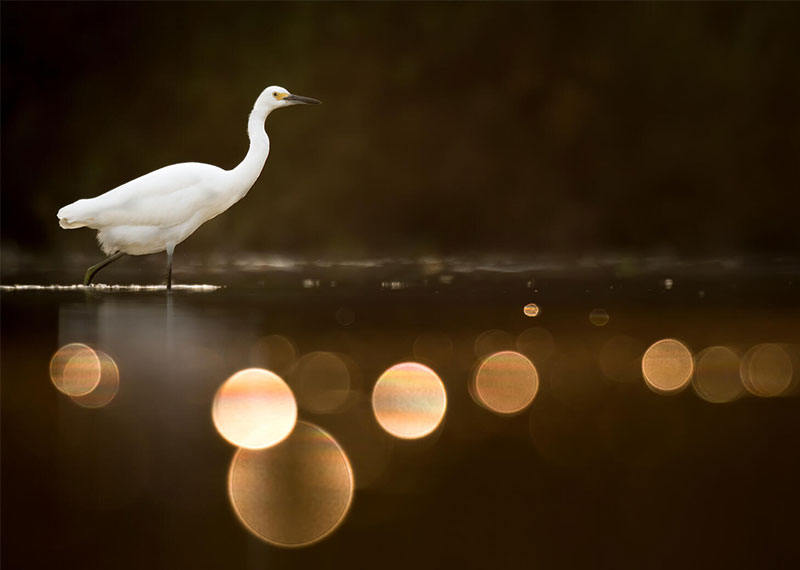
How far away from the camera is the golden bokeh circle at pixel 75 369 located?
2416mm

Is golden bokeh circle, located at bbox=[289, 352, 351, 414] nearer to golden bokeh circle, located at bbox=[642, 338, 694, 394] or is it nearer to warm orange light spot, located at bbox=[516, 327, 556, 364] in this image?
warm orange light spot, located at bbox=[516, 327, 556, 364]

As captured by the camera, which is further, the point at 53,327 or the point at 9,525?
the point at 53,327

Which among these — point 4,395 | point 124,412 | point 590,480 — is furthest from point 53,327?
point 590,480

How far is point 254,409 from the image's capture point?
85.4 inches

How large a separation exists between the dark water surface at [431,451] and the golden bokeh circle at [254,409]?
0.04m

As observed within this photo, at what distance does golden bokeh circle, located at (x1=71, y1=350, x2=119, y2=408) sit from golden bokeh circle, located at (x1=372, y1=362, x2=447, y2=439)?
2.02 ft

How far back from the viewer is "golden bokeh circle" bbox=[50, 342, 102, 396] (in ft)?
7.93

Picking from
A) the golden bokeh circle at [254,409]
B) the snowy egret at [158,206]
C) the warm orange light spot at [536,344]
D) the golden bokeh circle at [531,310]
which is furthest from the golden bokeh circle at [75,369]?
the golden bokeh circle at [531,310]

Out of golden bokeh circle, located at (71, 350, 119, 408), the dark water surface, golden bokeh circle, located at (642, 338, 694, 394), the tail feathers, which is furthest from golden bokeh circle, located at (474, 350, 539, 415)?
the tail feathers

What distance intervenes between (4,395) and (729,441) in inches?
62.5

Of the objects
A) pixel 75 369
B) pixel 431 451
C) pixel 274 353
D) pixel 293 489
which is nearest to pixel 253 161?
pixel 274 353

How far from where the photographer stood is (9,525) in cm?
145

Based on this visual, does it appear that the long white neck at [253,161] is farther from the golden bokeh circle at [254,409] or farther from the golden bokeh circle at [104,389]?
the golden bokeh circle at [254,409]

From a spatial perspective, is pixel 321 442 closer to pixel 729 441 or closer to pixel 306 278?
pixel 729 441
